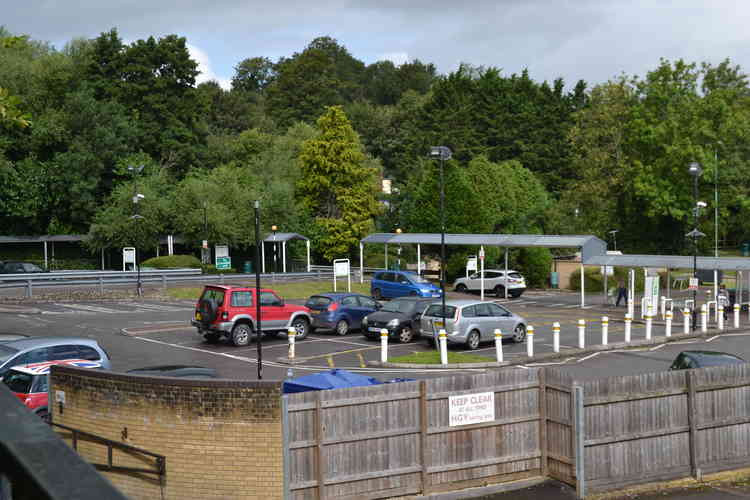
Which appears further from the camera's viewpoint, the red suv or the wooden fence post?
the red suv

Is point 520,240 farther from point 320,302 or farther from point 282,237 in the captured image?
point 320,302

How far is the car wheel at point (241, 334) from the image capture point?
28.2 meters

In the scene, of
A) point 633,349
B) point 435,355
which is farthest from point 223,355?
point 633,349

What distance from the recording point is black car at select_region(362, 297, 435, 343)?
2950 cm

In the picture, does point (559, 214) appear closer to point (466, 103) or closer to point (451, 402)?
point (466, 103)

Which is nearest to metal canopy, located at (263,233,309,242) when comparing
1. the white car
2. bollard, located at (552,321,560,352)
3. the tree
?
the tree

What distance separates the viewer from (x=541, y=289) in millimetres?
57531

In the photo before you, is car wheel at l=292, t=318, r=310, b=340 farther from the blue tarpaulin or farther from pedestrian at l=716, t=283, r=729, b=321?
pedestrian at l=716, t=283, r=729, b=321

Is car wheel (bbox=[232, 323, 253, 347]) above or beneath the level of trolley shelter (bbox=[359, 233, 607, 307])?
beneath

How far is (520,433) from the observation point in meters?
13.9

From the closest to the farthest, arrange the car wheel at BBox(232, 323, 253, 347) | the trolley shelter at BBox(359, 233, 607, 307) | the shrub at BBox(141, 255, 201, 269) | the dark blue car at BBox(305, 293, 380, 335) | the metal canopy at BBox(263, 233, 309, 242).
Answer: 1. the car wheel at BBox(232, 323, 253, 347)
2. the dark blue car at BBox(305, 293, 380, 335)
3. the trolley shelter at BBox(359, 233, 607, 307)
4. the shrub at BBox(141, 255, 201, 269)
5. the metal canopy at BBox(263, 233, 309, 242)

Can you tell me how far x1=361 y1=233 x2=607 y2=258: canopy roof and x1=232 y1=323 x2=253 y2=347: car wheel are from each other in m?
21.6

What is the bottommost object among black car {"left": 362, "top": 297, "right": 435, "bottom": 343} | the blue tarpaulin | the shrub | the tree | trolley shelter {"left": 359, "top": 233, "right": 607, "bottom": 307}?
black car {"left": 362, "top": 297, "right": 435, "bottom": 343}

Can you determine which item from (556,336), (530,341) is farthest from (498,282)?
(530,341)
